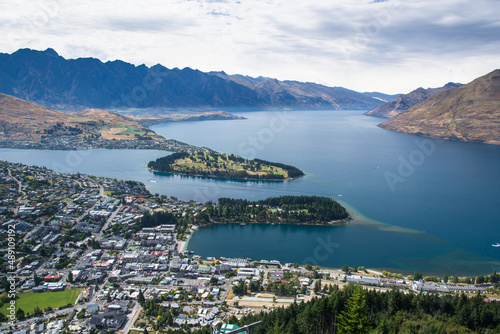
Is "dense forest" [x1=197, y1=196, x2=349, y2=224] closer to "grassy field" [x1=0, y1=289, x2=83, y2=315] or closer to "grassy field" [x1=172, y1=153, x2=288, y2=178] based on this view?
"grassy field" [x1=172, y1=153, x2=288, y2=178]

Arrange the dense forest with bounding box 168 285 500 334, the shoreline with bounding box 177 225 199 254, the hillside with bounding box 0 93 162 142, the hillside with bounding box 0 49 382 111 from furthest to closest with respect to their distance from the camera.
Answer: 1. the hillside with bounding box 0 49 382 111
2. the hillside with bounding box 0 93 162 142
3. the shoreline with bounding box 177 225 199 254
4. the dense forest with bounding box 168 285 500 334

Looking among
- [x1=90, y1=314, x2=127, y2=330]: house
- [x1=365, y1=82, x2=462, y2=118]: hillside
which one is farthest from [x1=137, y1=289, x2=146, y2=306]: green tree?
[x1=365, y1=82, x2=462, y2=118]: hillside

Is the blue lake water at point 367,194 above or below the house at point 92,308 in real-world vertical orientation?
above

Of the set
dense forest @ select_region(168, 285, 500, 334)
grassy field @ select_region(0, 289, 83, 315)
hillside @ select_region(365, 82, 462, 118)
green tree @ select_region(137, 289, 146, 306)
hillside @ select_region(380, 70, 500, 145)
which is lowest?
grassy field @ select_region(0, 289, 83, 315)

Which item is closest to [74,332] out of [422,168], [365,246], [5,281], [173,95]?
[5,281]

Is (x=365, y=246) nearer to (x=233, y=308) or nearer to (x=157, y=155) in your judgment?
(x=233, y=308)

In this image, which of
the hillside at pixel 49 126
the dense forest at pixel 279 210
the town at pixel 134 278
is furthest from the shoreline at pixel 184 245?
the hillside at pixel 49 126

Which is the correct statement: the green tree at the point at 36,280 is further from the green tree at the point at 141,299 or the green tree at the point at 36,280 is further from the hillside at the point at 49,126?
the hillside at the point at 49,126
